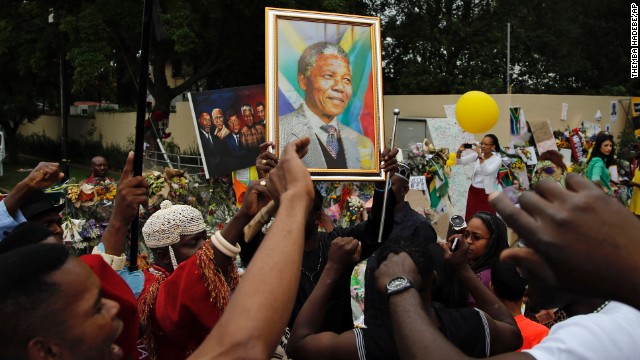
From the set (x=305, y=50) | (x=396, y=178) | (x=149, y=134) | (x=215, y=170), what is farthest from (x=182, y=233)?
(x=149, y=134)

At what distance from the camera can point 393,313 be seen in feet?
7.02

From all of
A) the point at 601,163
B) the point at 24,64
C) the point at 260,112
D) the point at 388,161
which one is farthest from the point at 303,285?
the point at 24,64

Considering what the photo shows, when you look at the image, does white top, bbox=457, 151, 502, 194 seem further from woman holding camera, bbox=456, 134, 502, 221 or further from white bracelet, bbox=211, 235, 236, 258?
white bracelet, bbox=211, 235, 236, 258

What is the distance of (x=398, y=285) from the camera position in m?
2.22

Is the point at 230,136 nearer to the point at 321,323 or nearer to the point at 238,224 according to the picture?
the point at 321,323

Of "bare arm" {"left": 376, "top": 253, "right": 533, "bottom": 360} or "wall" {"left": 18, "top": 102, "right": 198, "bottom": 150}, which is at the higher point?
"wall" {"left": 18, "top": 102, "right": 198, "bottom": 150}

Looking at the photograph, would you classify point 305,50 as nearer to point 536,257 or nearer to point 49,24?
point 536,257

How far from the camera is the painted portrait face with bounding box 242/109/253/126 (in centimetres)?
945

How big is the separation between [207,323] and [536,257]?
5.09 ft

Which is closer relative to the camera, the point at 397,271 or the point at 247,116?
the point at 397,271

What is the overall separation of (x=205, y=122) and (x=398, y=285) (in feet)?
23.0

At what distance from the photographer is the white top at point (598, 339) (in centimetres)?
172

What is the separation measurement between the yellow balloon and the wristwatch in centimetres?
721

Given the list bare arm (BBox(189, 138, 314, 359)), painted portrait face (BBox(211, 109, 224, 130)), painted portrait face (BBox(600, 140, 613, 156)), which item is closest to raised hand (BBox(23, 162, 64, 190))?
bare arm (BBox(189, 138, 314, 359))
